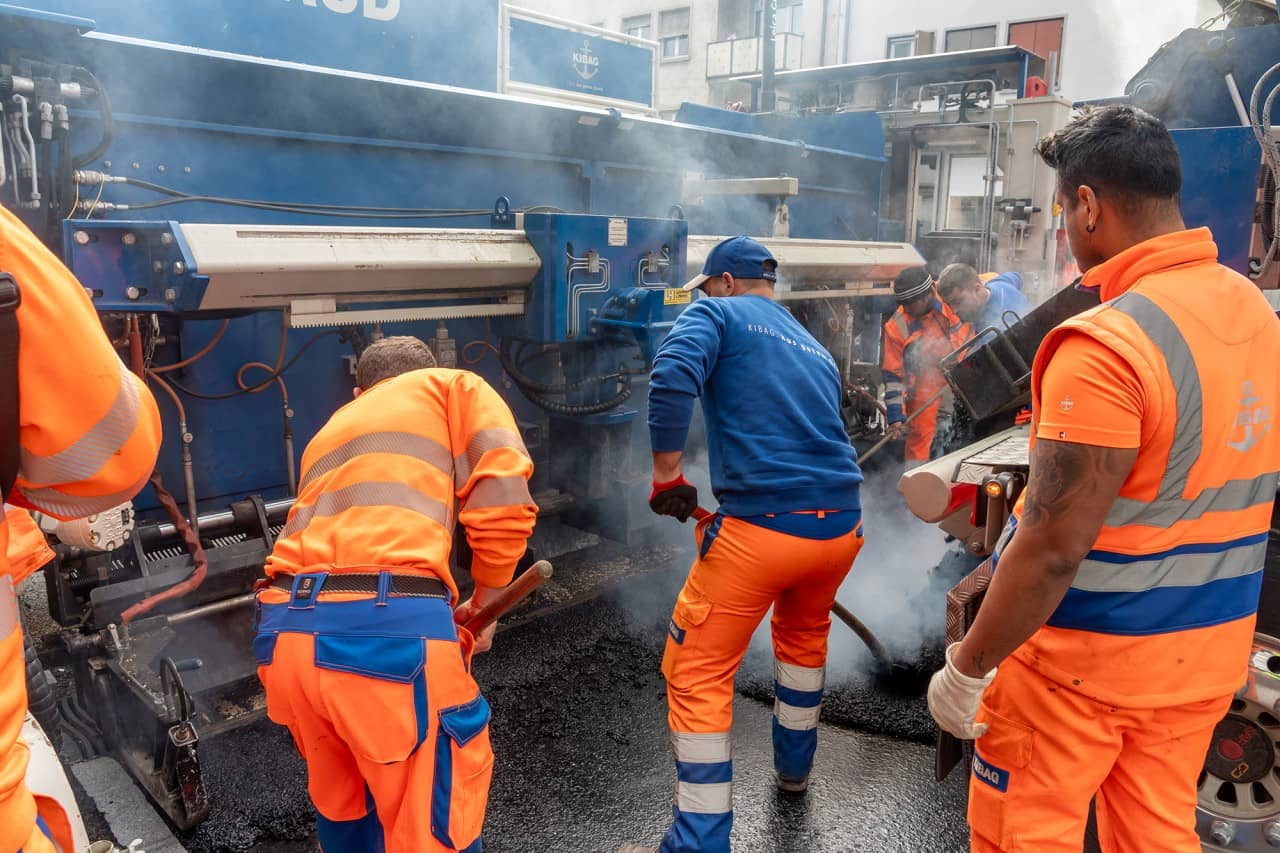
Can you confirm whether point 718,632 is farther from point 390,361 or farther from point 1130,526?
point 1130,526

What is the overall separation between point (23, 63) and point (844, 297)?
14.6ft

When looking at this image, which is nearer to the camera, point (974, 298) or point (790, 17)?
point (974, 298)

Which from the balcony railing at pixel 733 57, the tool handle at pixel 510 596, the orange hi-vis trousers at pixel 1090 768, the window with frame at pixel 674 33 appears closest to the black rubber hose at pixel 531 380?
the tool handle at pixel 510 596

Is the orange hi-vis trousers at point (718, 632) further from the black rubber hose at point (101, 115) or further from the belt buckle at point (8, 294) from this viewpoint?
the black rubber hose at point (101, 115)

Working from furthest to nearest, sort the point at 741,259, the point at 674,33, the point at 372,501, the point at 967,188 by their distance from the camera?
the point at 674,33 < the point at 967,188 < the point at 741,259 < the point at 372,501

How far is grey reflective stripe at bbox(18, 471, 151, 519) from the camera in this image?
3.81 feet

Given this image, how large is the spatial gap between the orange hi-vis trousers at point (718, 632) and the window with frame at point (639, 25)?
1828cm

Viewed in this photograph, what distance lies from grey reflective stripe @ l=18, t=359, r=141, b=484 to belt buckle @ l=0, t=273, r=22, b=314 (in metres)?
0.15

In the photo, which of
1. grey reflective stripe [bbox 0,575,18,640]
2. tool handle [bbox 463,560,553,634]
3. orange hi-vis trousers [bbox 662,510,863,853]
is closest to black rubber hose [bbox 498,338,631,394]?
orange hi-vis trousers [bbox 662,510,863,853]

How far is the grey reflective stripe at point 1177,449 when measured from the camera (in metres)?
1.50

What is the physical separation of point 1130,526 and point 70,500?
5.14 ft

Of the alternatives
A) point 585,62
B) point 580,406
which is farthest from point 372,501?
point 585,62

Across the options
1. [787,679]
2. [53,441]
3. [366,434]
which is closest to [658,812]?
[787,679]

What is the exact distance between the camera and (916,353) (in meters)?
5.13
